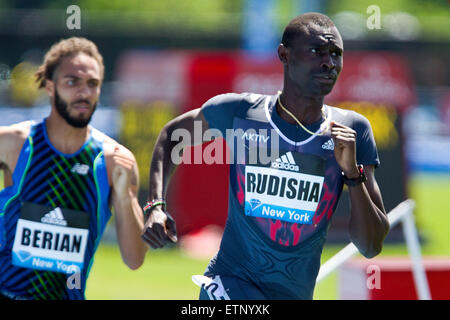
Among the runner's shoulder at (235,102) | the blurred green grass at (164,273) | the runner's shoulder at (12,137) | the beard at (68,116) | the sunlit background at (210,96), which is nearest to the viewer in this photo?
the runner's shoulder at (235,102)

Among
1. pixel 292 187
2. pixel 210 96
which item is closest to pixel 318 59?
pixel 292 187

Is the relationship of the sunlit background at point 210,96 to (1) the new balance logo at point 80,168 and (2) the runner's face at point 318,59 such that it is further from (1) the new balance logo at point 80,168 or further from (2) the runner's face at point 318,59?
(2) the runner's face at point 318,59

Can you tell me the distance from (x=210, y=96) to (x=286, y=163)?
883cm

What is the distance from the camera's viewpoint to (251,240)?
15.0 ft

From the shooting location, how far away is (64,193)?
4992 millimetres

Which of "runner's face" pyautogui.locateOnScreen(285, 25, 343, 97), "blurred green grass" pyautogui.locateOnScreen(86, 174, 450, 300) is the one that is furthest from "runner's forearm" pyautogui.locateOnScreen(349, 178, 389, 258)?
"blurred green grass" pyautogui.locateOnScreen(86, 174, 450, 300)

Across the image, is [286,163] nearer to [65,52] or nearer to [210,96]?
[65,52]

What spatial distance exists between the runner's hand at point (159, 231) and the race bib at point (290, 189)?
478 millimetres

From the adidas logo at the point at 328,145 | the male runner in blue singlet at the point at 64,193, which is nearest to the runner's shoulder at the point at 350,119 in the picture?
the adidas logo at the point at 328,145

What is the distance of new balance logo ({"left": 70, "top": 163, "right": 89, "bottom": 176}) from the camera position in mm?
5055

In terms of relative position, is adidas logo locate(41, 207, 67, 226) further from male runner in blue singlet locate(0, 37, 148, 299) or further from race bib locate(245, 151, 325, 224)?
race bib locate(245, 151, 325, 224)

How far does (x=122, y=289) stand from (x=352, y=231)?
620 centimetres

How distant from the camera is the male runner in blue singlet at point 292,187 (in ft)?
14.6

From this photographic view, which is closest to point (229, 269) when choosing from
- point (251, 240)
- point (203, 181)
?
point (251, 240)
